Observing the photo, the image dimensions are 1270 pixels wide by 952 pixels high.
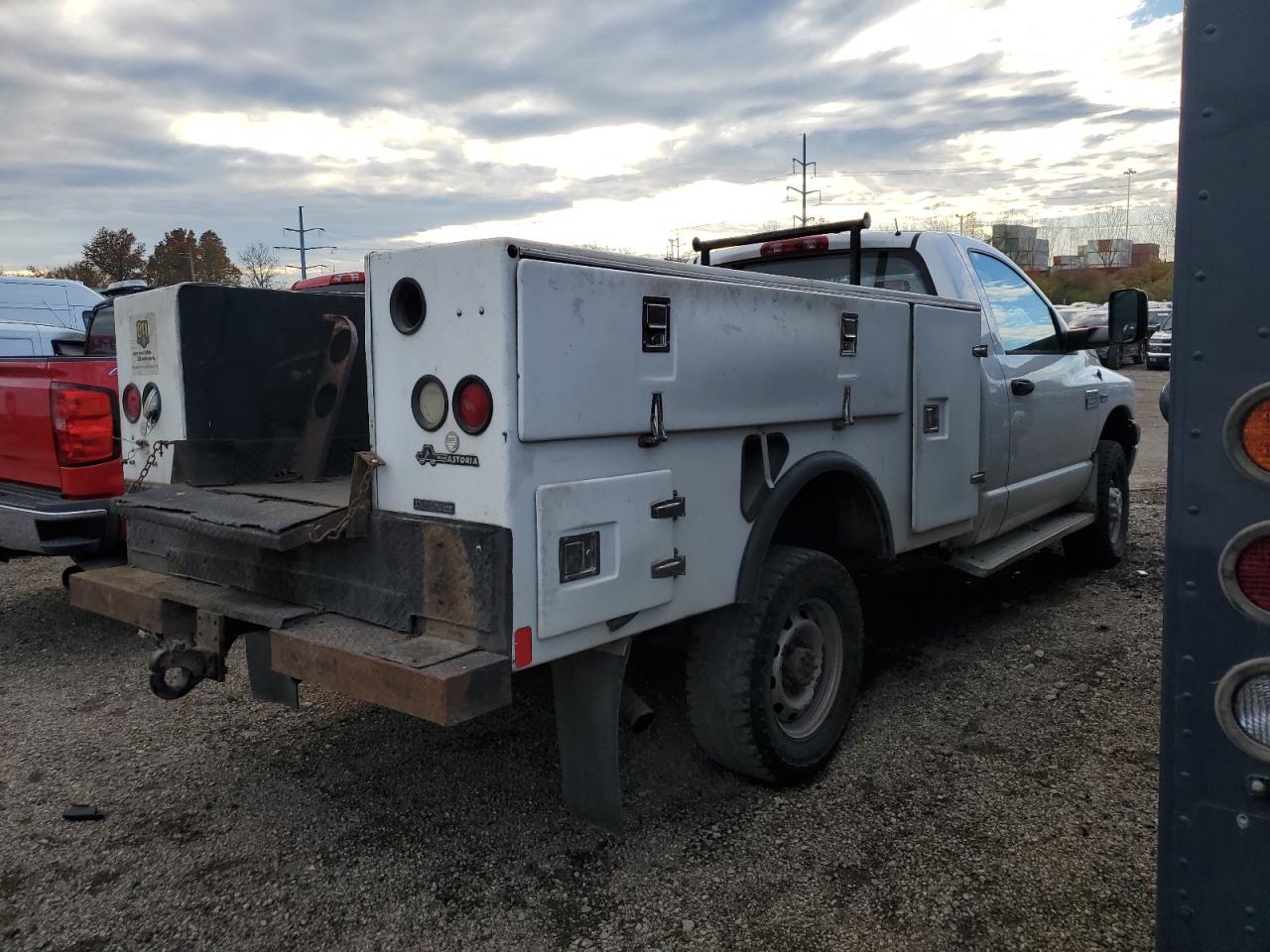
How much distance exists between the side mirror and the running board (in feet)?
3.70

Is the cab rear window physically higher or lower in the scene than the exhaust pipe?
higher

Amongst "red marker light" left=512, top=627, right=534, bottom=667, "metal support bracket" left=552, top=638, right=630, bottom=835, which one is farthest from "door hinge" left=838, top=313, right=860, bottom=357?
"red marker light" left=512, top=627, right=534, bottom=667

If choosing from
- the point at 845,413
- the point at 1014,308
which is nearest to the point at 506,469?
the point at 845,413

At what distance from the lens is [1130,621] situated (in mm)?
5613

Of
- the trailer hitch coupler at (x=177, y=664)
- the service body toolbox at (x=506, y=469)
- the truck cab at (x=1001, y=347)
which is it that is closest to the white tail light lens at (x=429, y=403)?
the service body toolbox at (x=506, y=469)

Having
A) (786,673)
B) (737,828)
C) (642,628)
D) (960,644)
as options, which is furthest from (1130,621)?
(642,628)

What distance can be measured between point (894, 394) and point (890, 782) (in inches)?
58.3

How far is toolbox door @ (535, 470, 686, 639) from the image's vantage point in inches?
101

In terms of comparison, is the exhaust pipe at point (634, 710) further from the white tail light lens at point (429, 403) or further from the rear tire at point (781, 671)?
the white tail light lens at point (429, 403)

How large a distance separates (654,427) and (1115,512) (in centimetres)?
514

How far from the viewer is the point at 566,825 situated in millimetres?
3400

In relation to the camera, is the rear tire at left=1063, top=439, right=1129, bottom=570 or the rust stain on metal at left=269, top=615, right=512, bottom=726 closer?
the rust stain on metal at left=269, top=615, right=512, bottom=726

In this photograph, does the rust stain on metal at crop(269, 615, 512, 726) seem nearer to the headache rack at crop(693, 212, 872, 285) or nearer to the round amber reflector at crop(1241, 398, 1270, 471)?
the round amber reflector at crop(1241, 398, 1270, 471)

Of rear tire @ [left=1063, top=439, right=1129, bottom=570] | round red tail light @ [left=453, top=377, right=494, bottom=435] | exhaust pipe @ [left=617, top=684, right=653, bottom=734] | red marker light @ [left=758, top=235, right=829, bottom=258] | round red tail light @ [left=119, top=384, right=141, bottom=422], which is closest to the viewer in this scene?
round red tail light @ [left=453, top=377, right=494, bottom=435]
